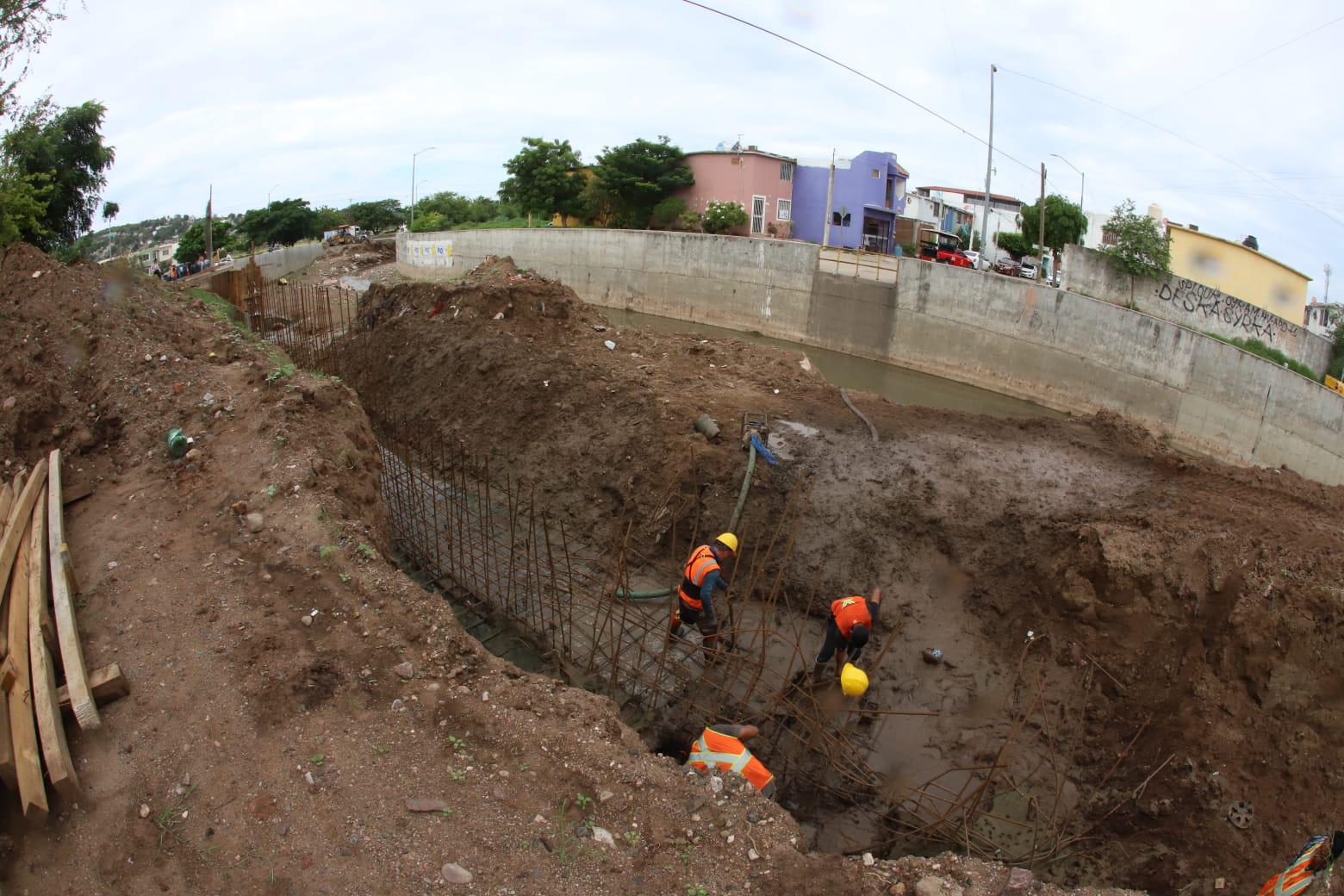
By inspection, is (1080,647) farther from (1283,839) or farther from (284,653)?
(284,653)

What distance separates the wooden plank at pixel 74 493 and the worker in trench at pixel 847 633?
6.45 metres

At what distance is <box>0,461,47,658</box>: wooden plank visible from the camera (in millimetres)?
4992

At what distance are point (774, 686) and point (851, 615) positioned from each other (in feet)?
3.63

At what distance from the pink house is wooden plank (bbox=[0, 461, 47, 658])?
2639 cm

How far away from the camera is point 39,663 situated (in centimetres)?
434

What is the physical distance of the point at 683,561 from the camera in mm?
8656

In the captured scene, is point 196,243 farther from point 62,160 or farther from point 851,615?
point 851,615

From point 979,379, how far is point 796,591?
48.7 ft

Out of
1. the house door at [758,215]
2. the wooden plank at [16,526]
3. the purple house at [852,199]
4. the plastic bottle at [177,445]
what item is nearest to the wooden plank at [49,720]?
the wooden plank at [16,526]

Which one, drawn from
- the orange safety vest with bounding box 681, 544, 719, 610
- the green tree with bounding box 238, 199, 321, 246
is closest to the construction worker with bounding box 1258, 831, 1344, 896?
the orange safety vest with bounding box 681, 544, 719, 610

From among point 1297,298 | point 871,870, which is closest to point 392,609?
point 871,870

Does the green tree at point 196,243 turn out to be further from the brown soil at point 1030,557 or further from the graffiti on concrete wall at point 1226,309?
the graffiti on concrete wall at point 1226,309

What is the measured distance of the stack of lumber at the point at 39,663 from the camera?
3.82 meters

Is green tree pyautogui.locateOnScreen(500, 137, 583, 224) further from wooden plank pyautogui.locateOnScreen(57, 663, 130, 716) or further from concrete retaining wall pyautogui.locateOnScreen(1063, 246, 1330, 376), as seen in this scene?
wooden plank pyautogui.locateOnScreen(57, 663, 130, 716)
